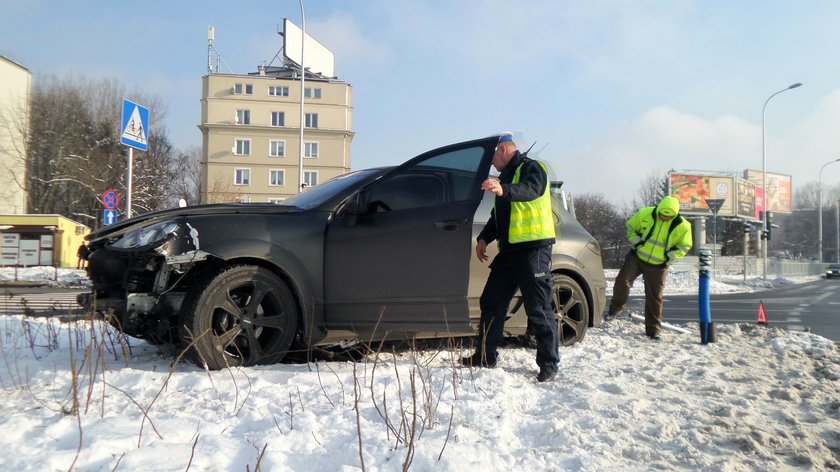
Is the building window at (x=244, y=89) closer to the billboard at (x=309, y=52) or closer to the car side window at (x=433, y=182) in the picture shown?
the billboard at (x=309, y=52)

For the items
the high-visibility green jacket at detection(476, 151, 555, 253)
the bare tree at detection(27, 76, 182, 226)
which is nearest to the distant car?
the high-visibility green jacket at detection(476, 151, 555, 253)

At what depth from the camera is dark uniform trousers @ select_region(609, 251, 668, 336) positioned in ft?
20.1

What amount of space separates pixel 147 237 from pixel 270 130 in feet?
192

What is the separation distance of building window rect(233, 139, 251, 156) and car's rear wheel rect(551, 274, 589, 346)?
57760mm

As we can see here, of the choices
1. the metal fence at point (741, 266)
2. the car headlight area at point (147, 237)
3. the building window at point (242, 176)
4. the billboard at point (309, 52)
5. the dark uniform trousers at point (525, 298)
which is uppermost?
the billboard at point (309, 52)

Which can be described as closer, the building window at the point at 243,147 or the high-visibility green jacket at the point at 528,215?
the high-visibility green jacket at the point at 528,215

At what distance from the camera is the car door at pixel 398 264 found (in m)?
4.03

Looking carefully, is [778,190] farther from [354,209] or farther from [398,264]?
[354,209]

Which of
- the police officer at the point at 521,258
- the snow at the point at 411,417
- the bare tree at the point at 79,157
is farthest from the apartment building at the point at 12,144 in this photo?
the police officer at the point at 521,258

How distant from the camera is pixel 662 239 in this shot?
6.34 m

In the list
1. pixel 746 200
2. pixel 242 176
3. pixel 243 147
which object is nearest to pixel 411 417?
pixel 746 200

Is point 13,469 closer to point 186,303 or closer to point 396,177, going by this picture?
point 186,303

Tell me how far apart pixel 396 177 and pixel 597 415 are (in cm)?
224

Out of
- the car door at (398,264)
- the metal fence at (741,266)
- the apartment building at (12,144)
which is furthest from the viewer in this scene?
the metal fence at (741,266)
